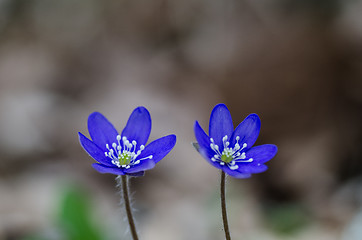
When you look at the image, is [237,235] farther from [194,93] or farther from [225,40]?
[225,40]

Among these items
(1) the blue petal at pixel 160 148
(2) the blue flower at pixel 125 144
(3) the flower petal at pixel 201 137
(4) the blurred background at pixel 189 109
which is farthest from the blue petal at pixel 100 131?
(4) the blurred background at pixel 189 109

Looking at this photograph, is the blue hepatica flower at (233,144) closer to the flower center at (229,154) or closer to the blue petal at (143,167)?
the flower center at (229,154)

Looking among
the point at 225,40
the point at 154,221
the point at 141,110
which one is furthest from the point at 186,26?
the point at 141,110

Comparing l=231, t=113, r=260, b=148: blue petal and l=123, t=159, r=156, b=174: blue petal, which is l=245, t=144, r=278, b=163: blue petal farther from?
l=123, t=159, r=156, b=174: blue petal

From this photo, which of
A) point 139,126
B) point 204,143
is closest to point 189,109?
point 139,126

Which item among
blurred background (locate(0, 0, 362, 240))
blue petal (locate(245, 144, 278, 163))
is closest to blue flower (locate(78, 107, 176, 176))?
blue petal (locate(245, 144, 278, 163))
